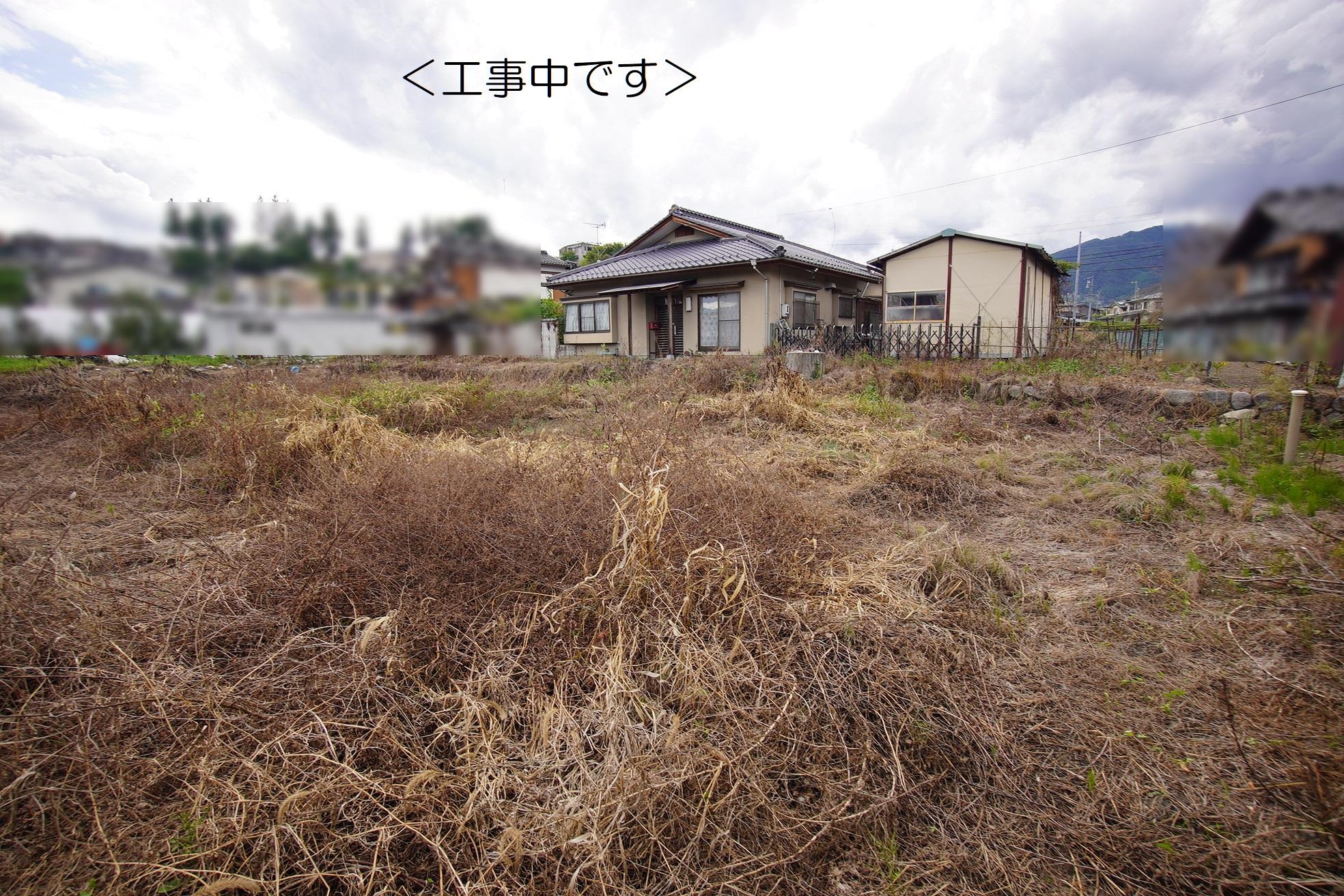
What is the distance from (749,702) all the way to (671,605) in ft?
1.43

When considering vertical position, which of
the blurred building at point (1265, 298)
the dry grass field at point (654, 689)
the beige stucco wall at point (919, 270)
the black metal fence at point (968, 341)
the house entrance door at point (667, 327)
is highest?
the beige stucco wall at point (919, 270)

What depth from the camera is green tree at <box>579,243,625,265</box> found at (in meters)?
26.5

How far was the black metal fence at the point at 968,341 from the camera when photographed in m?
10.0

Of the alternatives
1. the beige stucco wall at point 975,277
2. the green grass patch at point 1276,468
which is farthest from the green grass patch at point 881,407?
the beige stucco wall at point 975,277

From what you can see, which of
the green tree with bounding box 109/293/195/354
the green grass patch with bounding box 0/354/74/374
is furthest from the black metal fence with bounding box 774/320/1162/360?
the green grass patch with bounding box 0/354/74/374

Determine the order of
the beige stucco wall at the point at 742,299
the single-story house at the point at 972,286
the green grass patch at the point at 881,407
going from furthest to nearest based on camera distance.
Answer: the beige stucco wall at the point at 742,299 → the single-story house at the point at 972,286 → the green grass patch at the point at 881,407

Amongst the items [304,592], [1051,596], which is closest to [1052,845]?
[1051,596]

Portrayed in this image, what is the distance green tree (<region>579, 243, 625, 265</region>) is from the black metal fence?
14.7 meters

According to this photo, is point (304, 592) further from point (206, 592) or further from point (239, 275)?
point (239, 275)

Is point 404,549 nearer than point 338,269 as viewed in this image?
No

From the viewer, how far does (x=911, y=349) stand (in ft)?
40.0

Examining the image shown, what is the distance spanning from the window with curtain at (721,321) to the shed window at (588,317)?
3.08m

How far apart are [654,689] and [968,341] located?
1286cm

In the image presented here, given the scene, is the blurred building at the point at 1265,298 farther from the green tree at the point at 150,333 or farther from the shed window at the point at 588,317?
the shed window at the point at 588,317
